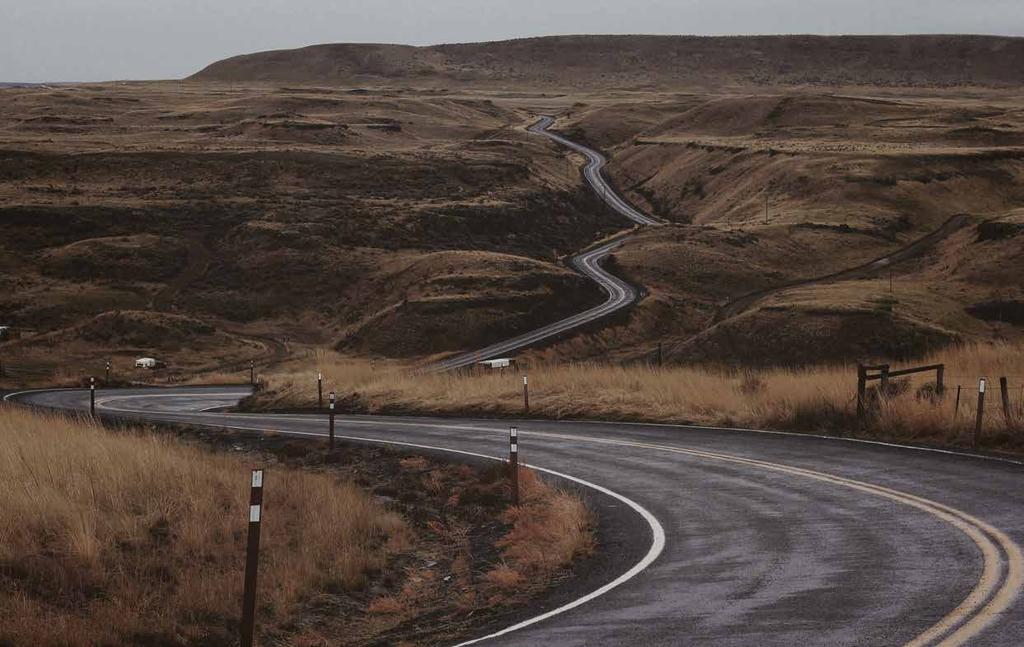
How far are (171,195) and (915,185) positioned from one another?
2377 inches

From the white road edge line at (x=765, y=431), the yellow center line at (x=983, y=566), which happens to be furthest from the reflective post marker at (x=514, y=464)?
the white road edge line at (x=765, y=431)

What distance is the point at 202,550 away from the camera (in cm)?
1349

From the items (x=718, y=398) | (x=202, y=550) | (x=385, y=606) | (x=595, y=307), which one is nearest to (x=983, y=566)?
(x=385, y=606)

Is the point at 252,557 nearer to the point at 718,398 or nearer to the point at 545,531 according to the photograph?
the point at 545,531

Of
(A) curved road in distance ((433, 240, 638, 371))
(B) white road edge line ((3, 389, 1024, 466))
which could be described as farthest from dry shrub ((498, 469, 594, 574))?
(A) curved road in distance ((433, 240, 638, 371))

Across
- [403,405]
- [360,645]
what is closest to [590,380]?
[403,405]

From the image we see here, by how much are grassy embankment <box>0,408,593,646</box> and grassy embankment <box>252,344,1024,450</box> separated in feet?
26.3

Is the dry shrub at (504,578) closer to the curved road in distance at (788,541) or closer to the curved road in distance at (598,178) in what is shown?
the curved road in distance at (788,541)

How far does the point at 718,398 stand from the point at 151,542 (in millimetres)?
17448

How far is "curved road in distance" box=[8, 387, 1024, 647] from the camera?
9.28 m

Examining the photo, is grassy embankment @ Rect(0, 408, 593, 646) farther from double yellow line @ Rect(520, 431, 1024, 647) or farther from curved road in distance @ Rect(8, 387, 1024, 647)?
double yellow line @ Rect(520, 431, 1024, 647)

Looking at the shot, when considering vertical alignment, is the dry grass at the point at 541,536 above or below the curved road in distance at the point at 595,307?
below

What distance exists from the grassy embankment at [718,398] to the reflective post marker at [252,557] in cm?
1466

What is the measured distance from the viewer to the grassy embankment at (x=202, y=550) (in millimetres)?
11086
